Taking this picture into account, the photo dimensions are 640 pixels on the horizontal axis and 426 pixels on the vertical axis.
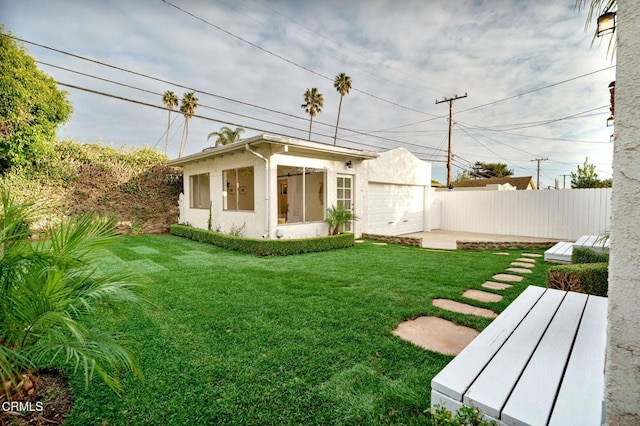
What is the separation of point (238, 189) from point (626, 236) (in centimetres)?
948

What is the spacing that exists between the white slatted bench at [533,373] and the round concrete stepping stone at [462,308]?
126 cm

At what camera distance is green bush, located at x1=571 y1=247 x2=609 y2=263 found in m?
A: 4.55

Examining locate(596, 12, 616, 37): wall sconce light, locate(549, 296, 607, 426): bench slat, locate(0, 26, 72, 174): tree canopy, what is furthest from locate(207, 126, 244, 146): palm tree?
locate(549, 296, 607, 426): bench slat

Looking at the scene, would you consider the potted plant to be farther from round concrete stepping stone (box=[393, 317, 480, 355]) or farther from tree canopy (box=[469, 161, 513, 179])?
tree canopy (box=[469, 161, 513, 179])

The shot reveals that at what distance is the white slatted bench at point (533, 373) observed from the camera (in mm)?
1282

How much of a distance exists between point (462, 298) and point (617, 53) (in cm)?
364

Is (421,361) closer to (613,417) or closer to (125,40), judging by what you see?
(613,417)

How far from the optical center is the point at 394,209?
12039 millimetres

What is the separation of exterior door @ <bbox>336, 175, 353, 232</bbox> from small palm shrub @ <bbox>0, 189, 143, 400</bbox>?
834cm

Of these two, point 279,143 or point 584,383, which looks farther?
point 279,143

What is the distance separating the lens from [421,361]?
244 cm

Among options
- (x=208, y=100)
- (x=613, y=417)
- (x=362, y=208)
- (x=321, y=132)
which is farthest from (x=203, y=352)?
(x=321, y=132)

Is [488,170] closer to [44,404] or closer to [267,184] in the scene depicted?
[267,184]

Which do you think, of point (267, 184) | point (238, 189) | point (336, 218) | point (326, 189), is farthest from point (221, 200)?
point (336, 218)
